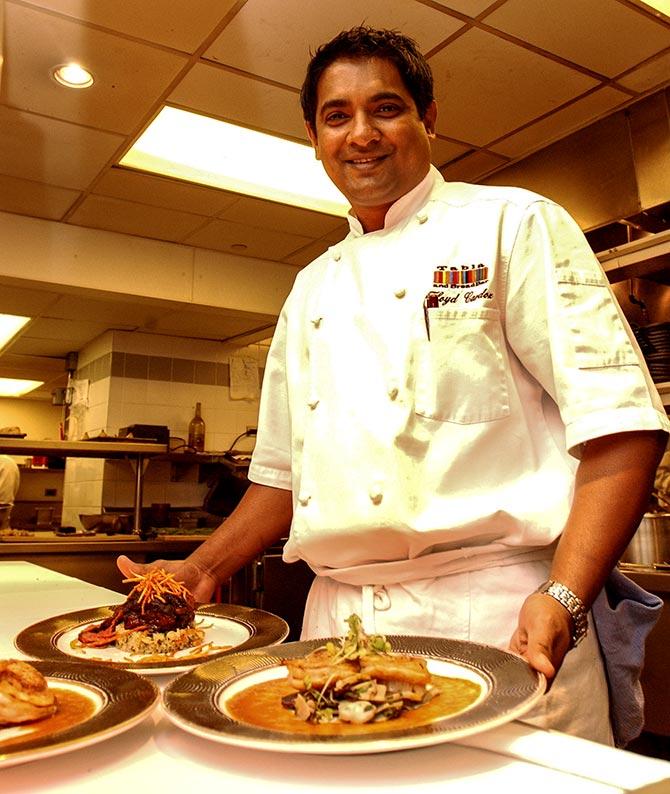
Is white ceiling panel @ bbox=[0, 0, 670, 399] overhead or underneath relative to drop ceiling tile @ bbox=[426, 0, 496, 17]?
overhead

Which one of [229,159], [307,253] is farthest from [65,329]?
[229,159]

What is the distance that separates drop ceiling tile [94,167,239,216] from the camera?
4.35 m

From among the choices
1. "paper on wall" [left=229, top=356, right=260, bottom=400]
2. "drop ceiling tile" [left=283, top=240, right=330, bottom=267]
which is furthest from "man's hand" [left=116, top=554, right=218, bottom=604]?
"paper on wall" [left=229, top=356, right=260, bottom=400]

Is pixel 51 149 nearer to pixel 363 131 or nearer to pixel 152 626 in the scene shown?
pixel 363 131

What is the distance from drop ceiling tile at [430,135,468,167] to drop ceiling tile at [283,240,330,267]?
1275 mm

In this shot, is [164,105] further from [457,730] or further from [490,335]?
[457,730]

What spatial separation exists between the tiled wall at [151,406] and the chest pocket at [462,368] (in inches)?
240

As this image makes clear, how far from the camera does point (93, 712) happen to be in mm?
682

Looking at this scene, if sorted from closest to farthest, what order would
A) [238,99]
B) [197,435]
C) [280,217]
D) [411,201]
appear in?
[411,201], [238,99], [280,217], [197,435]

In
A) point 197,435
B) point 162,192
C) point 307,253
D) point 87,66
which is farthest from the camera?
point 197,435

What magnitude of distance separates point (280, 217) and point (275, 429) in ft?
11.5

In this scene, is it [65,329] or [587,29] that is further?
[65,329]

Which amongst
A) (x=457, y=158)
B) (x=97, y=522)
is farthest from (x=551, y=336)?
(x=97, y=522)

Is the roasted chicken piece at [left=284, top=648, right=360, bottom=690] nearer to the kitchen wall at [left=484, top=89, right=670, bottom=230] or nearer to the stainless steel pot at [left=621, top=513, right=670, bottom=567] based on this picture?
the stainless steel pot at [left=621, top=513, right=670, bottom=567]
